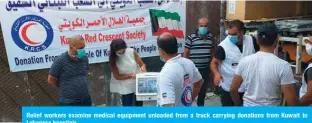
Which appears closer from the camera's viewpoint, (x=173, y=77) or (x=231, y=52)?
(x=173, y=77)

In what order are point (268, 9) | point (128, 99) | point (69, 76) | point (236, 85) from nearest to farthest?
point (236, 85)
point (69, 76)
point (128, 99)
point (268, 9)

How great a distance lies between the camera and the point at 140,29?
6.04 metres

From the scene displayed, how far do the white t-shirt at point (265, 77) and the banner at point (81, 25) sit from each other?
10.1 feet

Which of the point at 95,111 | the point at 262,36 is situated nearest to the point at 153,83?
the point at 262,36

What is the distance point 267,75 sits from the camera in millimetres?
2822

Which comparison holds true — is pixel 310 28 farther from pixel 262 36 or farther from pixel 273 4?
pixel 262 36

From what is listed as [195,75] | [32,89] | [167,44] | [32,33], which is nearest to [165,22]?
[32,33]

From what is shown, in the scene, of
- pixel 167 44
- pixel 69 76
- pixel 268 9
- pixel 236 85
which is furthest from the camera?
pixel 268 9

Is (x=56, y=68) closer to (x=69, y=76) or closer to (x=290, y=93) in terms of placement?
(x=69, y=76)

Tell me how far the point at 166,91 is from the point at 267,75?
0.75 meters

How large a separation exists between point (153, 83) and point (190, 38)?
1.62 meters

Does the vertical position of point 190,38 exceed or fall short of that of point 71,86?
it exceeds it

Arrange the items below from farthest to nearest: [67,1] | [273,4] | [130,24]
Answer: [273,4] < [130,24] < [67,1]

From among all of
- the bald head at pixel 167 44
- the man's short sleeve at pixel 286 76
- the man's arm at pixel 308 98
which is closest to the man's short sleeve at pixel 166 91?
the bald head at pixel 167 44
